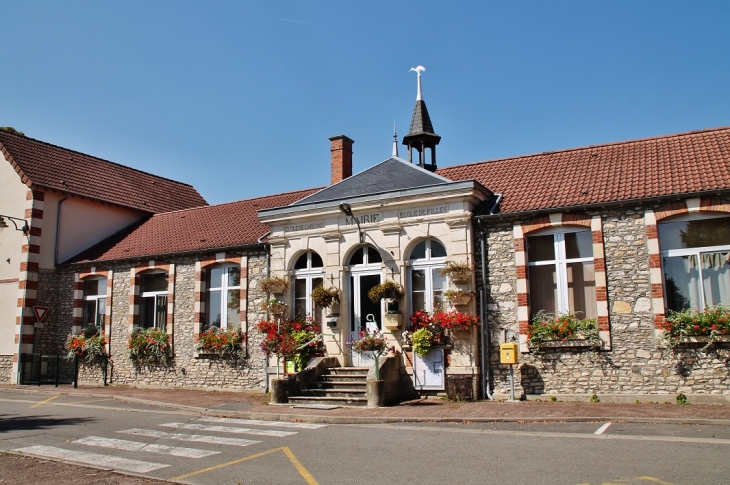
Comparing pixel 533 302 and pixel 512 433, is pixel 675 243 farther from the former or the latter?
pixel 512 433

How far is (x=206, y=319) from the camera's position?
1855 centimetres

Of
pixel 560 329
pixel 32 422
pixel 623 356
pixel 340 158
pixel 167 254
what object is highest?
pixel 340 158

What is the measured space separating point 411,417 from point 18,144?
18.4m

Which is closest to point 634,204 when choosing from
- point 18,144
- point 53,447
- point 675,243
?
point 675,243

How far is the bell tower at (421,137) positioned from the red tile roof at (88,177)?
1139 centimetres

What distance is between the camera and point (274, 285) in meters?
16.4

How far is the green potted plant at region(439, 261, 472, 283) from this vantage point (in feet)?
46.1

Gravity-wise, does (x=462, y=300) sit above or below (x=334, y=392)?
above

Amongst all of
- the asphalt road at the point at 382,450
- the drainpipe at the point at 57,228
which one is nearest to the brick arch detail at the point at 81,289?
the drainpipe at the point at 57,228

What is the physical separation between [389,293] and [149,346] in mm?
8292

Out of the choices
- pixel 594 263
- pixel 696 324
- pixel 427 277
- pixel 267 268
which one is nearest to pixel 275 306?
pixel 267 268

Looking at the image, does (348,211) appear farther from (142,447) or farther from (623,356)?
(142,447)

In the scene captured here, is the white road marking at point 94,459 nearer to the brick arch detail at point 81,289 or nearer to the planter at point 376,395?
the planter at point 376,395

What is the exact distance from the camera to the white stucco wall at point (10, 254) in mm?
20891
